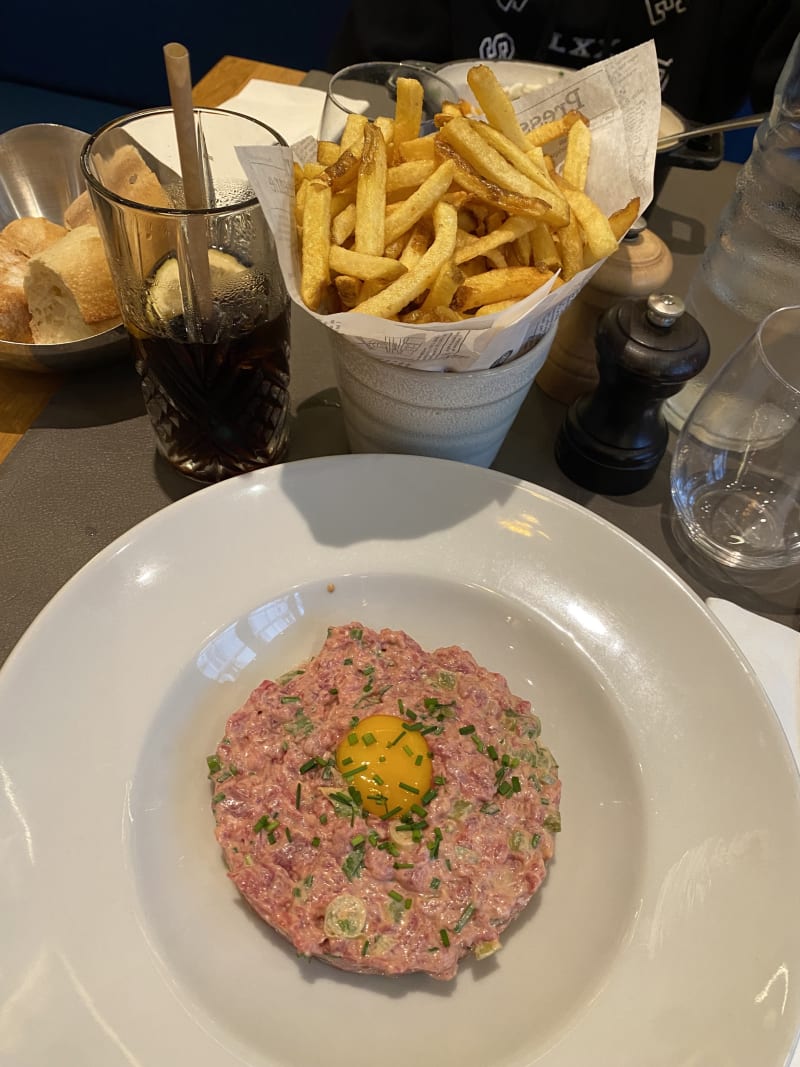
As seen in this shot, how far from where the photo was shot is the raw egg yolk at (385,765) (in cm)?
130

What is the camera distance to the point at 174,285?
153 centimetres

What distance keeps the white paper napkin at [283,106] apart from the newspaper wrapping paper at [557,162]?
1217 mm

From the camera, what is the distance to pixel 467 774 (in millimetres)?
1340

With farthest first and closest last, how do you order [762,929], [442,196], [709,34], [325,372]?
[709,34] → [325,372] → [442,196] → [762,929]

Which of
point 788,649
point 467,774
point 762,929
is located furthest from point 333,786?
point 788,649

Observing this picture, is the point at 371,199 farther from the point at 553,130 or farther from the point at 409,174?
the point at 553,130

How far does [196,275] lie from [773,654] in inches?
55.5

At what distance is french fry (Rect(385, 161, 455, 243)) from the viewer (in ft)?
4.75

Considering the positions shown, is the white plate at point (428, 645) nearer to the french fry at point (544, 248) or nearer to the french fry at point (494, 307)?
the french fry at point (494, 307)

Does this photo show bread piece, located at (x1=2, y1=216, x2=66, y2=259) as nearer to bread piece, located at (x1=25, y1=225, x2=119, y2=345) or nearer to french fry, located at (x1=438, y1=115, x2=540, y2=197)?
bread piece, located at (x1=25, y1=225, x2=119, y2=345)

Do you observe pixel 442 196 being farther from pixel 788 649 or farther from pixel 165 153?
pixel 788 649

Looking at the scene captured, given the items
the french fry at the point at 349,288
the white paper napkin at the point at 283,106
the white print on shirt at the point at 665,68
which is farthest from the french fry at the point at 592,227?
the white print on shirt at the point at 665,68

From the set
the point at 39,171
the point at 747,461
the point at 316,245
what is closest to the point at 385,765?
the point at 316,245

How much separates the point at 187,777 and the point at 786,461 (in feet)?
5.01
